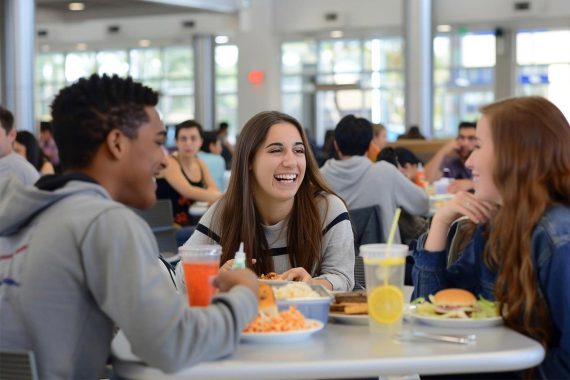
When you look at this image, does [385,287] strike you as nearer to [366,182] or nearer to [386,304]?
[386,304]

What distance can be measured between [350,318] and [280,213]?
98 cm

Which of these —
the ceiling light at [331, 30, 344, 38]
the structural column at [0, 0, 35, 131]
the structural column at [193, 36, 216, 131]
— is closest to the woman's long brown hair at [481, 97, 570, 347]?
the structural column at [0, 0, 35, 131]

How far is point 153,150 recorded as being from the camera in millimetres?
1858

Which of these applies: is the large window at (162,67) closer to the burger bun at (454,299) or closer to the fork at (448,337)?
the burger bun at (454,299)

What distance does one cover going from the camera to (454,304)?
6.72ft

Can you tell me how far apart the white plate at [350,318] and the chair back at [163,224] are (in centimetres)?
369

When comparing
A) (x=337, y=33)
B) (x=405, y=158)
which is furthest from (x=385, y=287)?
(x=337, y=33)

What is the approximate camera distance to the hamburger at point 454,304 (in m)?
2.02

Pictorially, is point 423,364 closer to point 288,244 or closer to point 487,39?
point 288,244

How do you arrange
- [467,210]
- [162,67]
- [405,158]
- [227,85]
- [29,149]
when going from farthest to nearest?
[162,67], [227,85], [29,149], [405,158], [467,210]

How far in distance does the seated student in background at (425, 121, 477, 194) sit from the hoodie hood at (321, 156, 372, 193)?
237 centimetres

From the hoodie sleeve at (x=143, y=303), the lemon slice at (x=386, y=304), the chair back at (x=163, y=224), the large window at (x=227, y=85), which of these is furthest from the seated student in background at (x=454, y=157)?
the large window at (x=227, y=85)

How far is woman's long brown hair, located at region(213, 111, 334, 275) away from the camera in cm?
292

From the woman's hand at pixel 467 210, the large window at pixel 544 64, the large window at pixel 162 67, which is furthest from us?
the large window at pixel 162 67
